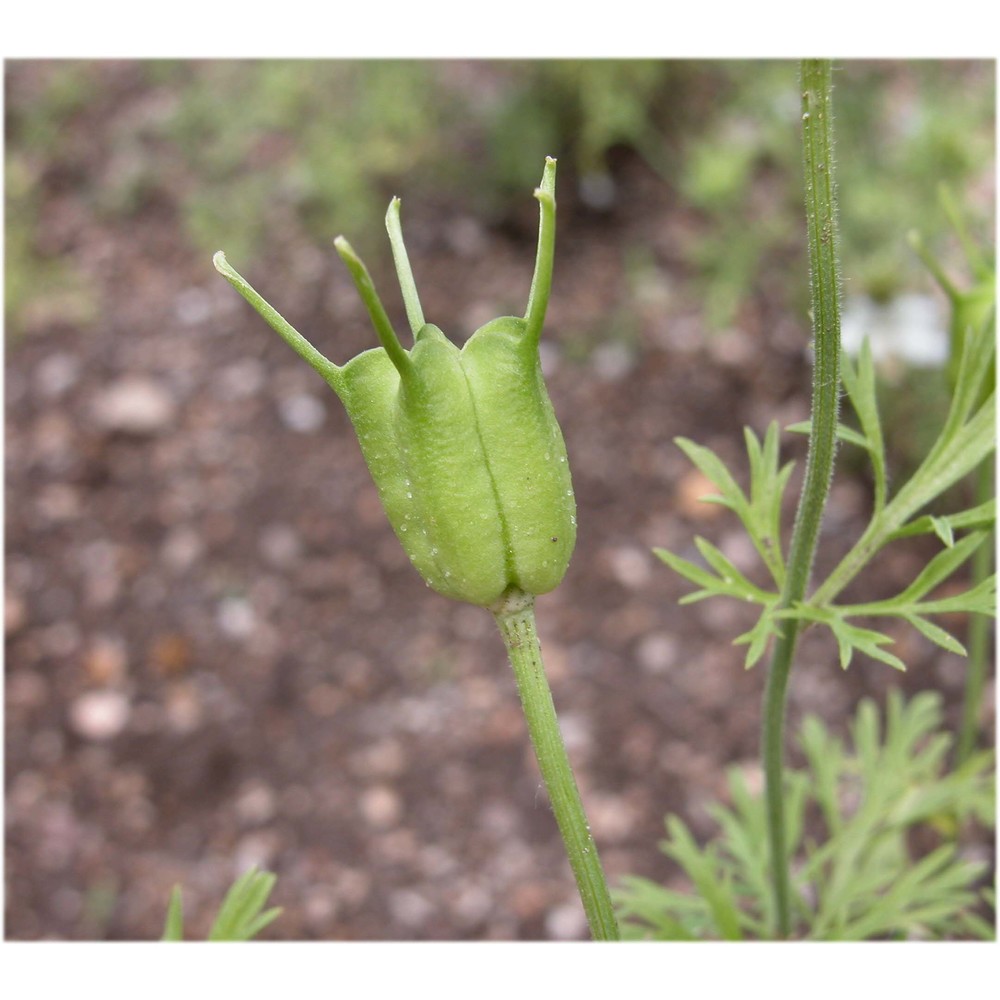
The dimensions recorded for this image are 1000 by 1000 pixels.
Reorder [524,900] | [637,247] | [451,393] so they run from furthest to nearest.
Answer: [637,247]
[524,900]
[451,393]

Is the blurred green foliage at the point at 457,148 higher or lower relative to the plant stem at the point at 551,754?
higher

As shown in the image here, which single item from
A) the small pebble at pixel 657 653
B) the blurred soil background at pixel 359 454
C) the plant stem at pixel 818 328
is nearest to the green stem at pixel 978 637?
the plant stem at pixel 818 328

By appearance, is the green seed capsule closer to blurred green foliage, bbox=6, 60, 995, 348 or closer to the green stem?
the green stem

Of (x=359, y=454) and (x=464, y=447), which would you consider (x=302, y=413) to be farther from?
(x=464, y=447)

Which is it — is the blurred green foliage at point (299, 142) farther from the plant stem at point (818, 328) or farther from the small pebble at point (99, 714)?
the plant stem at point (818, 328)

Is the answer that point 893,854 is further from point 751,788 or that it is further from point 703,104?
point 703,104

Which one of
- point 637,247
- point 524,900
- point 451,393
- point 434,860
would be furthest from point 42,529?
point 451,393
